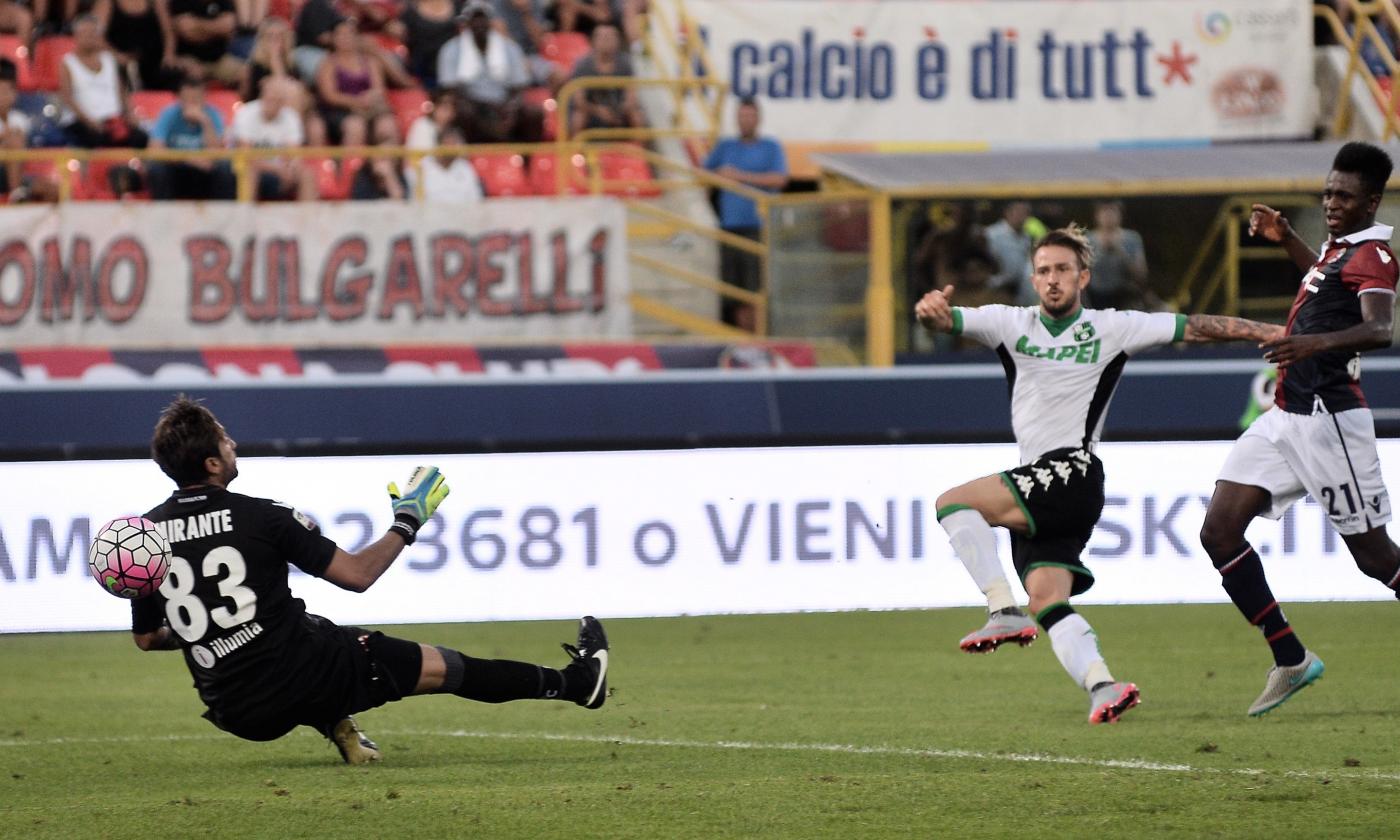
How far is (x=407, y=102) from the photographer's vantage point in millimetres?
17797

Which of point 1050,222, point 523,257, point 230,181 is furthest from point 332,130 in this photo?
point 1050,222

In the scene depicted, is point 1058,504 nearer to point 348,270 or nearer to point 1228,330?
point 1228,330

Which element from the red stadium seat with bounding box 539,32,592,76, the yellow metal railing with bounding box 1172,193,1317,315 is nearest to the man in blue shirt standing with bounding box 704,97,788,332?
the red stadium seat with bounding box 539,32,592,76

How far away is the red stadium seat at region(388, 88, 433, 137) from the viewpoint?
17641mm

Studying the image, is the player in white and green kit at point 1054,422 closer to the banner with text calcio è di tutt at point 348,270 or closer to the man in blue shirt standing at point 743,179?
the banner with text calcio è di tutt at point 348,270

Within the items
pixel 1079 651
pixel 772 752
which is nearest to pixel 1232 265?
pixel 1079 651

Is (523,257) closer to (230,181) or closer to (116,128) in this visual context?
(230,181)

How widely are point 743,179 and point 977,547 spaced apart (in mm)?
Answer: 10045

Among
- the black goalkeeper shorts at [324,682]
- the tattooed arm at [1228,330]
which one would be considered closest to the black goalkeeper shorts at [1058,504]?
the tattooed arm at [1228,330]

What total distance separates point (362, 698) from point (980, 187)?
9902 millimetres

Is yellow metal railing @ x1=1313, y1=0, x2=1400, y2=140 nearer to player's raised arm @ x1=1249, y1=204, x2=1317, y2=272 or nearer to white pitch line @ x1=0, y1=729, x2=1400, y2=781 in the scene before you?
player's raised arm @ x1=1249, y1=204, x2=1317, y2=272

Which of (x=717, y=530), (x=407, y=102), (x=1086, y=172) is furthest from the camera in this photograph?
(x=407, y=102)

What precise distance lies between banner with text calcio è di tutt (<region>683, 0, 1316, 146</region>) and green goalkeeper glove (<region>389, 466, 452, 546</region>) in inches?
473

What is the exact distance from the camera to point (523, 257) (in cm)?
1614
